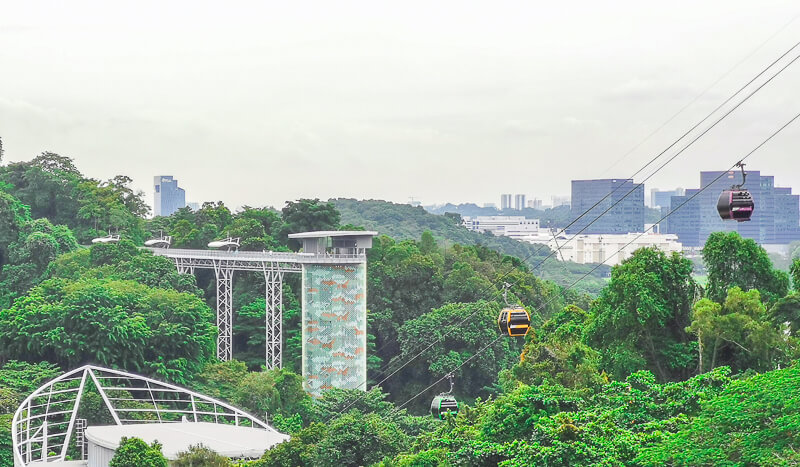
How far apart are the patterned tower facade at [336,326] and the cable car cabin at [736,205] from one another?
2665 cm

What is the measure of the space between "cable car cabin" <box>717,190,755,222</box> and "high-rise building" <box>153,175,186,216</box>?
157 meters

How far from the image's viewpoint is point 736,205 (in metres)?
19.7

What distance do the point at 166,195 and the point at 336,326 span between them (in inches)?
5219

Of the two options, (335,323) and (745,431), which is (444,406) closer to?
(745,431)

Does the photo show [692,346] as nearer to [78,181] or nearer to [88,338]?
[88,338]

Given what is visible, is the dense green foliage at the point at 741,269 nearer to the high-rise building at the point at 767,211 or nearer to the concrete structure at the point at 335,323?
the concrete structure at the point at 335,323

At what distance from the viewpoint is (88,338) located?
43531mm

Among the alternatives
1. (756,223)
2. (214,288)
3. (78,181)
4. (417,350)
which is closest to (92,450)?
(417,350)

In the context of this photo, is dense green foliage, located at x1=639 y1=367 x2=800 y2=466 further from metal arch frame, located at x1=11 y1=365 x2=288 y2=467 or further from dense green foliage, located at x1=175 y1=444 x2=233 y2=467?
metal arch frame, located at x1=11 y1=365 x2=288 y2=467

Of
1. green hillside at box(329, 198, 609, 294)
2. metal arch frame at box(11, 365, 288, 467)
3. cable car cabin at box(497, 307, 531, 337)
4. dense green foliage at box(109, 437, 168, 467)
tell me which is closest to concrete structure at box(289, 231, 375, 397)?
metal arch frame at box(11, 365, 288, 467)

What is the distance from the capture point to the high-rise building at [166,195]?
173250mm

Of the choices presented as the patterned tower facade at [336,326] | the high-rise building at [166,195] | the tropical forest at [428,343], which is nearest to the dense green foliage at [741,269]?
the tropical forest at [428,343]

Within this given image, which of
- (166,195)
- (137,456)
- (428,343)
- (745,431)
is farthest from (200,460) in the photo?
(166,195)

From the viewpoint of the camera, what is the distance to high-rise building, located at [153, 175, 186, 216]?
173250 millimetres
